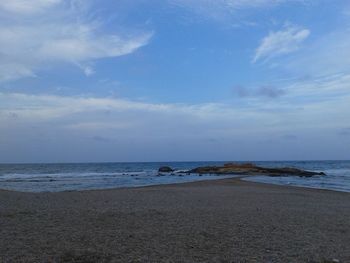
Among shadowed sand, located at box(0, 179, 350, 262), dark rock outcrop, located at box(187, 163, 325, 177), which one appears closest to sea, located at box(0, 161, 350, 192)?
dark rock outcrop, located at box(187, 163, 325, 177)

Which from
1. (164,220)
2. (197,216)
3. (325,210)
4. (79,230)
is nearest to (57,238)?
(79,230)

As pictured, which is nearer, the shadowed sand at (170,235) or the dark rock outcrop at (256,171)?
the shadowed sand at (170,235)

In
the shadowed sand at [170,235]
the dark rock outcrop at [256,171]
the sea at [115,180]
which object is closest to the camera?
the shadowed sand at [170,235]

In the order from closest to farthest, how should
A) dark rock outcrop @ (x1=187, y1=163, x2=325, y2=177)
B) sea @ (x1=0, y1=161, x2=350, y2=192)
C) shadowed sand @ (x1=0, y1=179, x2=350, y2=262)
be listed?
1. shadowed sand @ (x1=0, y1=179, x2=350, y2=262)
2. sea @ (x1=0, y1=161, x2=350, y2=192)
3. dark rock outcrop @ (x1=187, y1=163, x2=325, y2=177)

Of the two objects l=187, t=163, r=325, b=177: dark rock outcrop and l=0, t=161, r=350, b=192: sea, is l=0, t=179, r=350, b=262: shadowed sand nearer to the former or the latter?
l=0, t=161, r=350, b=192: sea

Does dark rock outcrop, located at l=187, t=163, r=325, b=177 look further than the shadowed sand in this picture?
Yes

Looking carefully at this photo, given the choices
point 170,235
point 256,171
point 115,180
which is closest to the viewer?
point 170,235

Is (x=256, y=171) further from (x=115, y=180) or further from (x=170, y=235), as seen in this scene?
(x=170, y=235)

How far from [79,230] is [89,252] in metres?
2.62

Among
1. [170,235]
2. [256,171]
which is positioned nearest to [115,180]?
[256,171]

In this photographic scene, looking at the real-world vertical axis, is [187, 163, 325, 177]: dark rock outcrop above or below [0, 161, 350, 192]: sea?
above

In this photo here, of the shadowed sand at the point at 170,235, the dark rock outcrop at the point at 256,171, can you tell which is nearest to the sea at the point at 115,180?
the dark rock outcrop at the point at 256,171

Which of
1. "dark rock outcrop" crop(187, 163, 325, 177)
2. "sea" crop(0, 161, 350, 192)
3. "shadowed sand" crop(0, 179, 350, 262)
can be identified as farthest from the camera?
"dark rock outcrop" crop(187, 163, 325, 177)

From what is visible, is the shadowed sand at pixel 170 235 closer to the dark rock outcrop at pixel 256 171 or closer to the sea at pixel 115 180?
the sea at pixel 115 180
